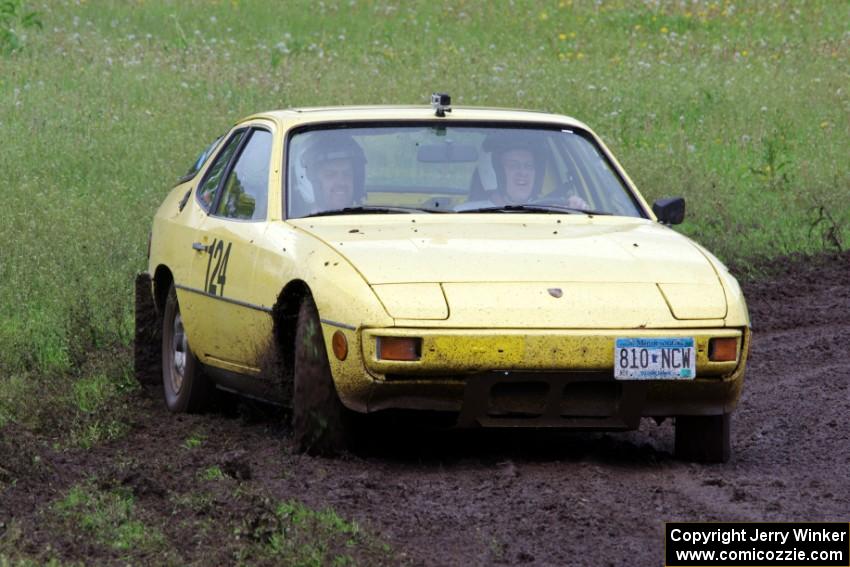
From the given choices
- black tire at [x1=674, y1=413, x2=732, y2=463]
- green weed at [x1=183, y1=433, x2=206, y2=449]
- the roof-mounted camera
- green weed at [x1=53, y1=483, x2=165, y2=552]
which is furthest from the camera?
the roof-mounted camera

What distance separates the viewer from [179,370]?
8867mm

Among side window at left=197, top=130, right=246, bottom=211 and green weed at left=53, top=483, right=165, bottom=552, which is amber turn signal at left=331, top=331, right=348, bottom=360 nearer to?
green weed at left=53, top=483, right=165, bottom=552

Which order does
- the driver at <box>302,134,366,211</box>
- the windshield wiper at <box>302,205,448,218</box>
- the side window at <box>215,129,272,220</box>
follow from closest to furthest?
the windshield wiper at <box>302,205,448,218</box>, the driver at <box>302,134,366,211</box>, the side window at <box>215,129,272,220</box>

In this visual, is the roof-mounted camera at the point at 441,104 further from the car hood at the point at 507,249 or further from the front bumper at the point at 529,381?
the front bumper at the point at 529,381

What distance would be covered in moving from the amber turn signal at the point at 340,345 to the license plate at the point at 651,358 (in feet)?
3.23

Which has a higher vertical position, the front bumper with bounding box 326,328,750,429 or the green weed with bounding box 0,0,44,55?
the green weed with bounding box 0,0,44,55

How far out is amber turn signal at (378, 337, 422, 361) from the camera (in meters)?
6.52

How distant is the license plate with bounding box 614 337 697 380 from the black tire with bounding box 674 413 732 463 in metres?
0.52

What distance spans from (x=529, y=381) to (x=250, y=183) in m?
2.22

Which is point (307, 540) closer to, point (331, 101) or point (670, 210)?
point (670, 210)

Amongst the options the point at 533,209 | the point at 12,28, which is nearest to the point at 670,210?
the point at 533,209

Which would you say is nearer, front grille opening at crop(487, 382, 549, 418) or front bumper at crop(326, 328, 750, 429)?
front bumper at crop(326, 328, 750, 429)

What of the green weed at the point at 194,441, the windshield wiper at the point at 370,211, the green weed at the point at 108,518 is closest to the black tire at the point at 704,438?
the windshield wiper at the point at 370,211

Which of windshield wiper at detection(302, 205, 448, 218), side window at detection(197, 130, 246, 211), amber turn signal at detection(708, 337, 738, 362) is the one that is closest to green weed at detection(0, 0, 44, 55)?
side window at detection(197, 130, 246, 211)
